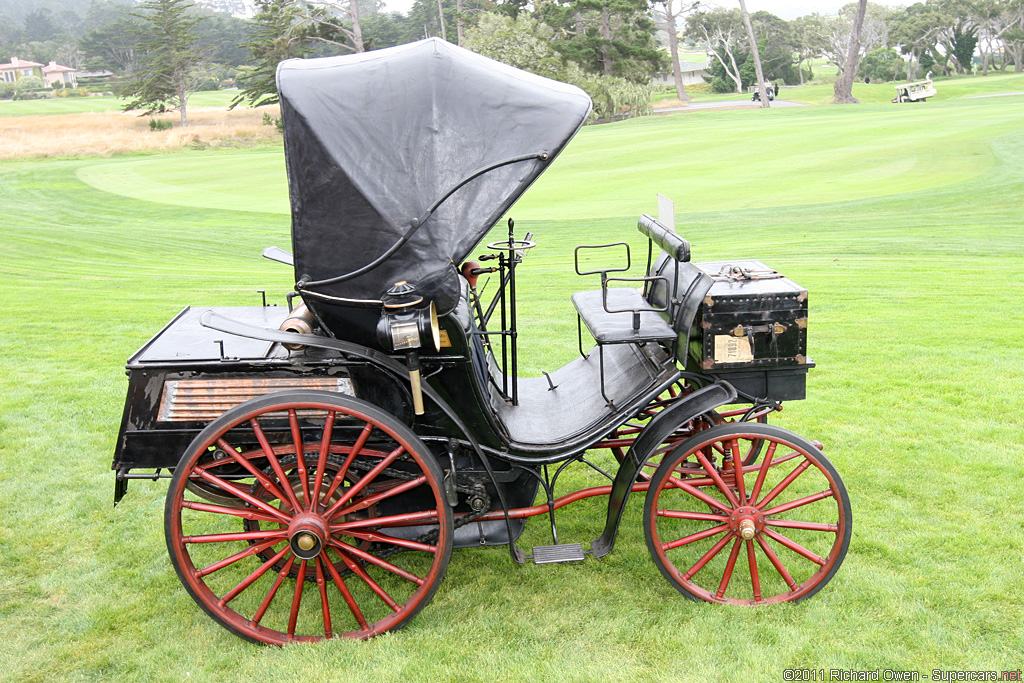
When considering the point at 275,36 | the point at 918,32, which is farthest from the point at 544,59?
the point at 918,32

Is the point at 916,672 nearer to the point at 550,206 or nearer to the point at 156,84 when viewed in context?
the point at 550,206

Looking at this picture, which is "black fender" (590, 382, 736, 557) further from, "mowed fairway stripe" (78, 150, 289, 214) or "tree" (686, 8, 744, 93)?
"tree" (686, 8, 744, 93)

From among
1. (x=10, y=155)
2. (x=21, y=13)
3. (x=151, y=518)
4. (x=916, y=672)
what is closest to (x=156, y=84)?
(x=10, y=155)

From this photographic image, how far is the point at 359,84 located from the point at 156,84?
135ft

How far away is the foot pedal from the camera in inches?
151

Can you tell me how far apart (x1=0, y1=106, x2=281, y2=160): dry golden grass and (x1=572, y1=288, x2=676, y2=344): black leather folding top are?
26498 mm

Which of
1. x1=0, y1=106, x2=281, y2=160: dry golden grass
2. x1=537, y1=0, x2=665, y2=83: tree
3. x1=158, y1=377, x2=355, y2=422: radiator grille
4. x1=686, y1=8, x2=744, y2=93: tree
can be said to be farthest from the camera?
x1=686, y1=8, x2=744, y2=93: tree

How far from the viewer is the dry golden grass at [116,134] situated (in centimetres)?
2712

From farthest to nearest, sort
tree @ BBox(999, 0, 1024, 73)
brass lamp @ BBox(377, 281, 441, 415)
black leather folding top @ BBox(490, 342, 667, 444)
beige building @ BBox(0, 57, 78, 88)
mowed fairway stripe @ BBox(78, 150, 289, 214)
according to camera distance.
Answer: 1. beige building @ BBox(0, 57, 78, 88)
2. tree @ BBox(999, 0, 1024, 73)
3. mowed fairway stripe @ BBox(78, 150, 289, 214)
4. black leather folding top @ BBox(490, 342, 667, 444)
5. brass lamp @ BBox(377, 281, 441, 415)

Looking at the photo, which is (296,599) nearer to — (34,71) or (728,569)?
(728,569)

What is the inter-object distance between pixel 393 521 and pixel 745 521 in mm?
1529

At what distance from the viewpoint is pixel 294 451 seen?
3.46 metres

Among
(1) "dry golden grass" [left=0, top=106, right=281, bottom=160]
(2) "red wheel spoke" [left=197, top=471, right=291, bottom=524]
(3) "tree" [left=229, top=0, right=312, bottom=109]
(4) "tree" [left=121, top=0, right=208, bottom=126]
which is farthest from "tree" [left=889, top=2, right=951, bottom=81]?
(2) "red wheel spoke" [left=197, top=471, right=291, bottom=524]

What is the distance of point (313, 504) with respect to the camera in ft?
11.2
